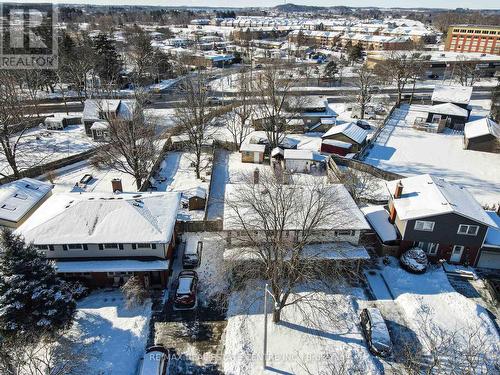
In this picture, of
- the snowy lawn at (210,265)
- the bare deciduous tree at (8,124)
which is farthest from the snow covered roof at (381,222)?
the bare deciduous tree at (8,124)

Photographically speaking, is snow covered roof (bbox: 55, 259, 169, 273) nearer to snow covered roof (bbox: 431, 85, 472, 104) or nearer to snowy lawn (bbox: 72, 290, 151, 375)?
snowy lawn (bbox: 72, 290, 151, 375)

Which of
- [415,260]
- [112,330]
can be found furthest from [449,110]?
[112,330]

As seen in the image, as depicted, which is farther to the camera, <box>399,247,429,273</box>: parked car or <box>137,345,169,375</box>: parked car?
<box>399,247,429,273</box>: parked car

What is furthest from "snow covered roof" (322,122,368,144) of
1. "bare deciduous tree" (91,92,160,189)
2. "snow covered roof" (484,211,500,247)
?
"bare deciduous tree" (91,92,160,189)

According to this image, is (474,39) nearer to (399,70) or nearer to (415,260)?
(399,70)

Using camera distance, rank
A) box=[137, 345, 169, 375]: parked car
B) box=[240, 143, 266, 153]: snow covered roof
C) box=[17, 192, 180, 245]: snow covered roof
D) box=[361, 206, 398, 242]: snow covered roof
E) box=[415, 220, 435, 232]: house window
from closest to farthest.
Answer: box=[137, 345, 169, 375]: parked car
box=[17, 192, 180, 245]: snow covered roof
box=[415, 220, 435, 232]: house window
box=[361, 206, 398, 242]: snow covered roof
box=[240, 143, 266, 153]: snow covered roof

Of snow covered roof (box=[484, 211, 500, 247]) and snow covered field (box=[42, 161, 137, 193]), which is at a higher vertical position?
snow covered roof (box=[484, 211, 500, 247])

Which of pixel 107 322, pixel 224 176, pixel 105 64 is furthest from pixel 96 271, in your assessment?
pixel 105 64
